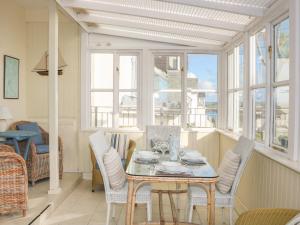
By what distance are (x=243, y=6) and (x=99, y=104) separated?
3.35 m

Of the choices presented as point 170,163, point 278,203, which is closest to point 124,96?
point 170,163

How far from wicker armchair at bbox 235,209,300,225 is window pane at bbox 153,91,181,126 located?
3924mm

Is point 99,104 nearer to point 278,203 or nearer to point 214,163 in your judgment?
point 214,163

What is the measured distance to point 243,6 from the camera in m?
3.35

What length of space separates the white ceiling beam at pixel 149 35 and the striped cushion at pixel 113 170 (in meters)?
2.77

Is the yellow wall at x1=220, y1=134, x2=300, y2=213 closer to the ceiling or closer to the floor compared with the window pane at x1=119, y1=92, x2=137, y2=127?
closer to the floor

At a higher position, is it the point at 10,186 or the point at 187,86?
the point at 187,86

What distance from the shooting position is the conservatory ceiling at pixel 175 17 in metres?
3.38

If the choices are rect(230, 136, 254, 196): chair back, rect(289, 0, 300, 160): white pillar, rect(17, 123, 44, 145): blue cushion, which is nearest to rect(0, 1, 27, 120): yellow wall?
rect(17, 123, 44, 145): blue cushion

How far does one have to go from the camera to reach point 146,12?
13.4 feet

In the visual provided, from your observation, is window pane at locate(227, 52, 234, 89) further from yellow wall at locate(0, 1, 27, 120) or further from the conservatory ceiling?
yellow wall at locate(0, 1, 27, 120)

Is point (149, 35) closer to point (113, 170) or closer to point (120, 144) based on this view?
point (120, 144)

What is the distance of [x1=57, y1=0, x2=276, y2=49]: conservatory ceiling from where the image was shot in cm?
338

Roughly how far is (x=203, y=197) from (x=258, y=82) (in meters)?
1.55
